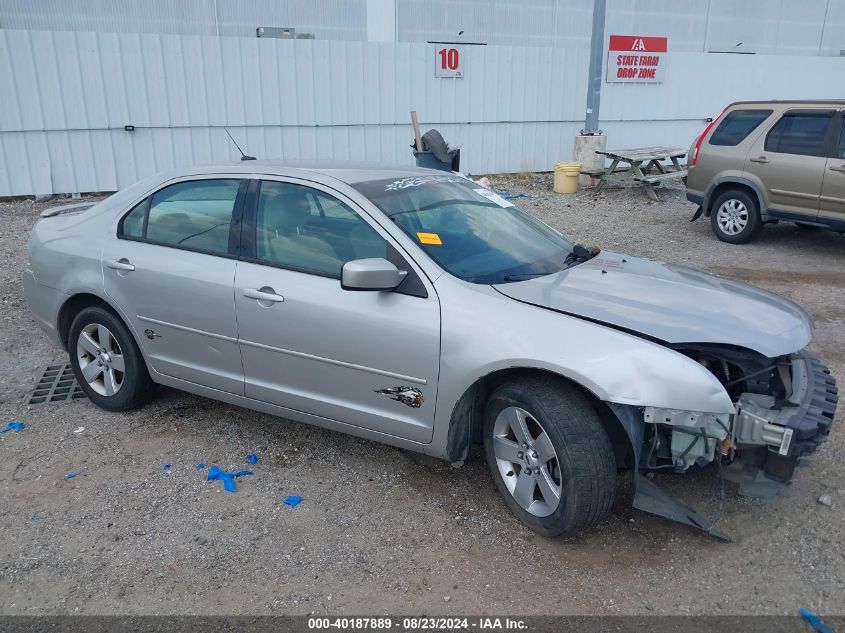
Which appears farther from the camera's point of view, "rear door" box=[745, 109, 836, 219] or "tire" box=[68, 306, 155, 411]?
"rear door" box=[745, 109, 836, 219]

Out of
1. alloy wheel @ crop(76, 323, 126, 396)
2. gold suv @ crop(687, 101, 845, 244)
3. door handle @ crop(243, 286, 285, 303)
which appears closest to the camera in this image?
door handle @ crop(243, 286, 285, 303)

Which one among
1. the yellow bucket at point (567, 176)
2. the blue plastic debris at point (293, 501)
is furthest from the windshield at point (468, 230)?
the yellow bucket at point (567, 176)

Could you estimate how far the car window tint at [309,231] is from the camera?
144 inches

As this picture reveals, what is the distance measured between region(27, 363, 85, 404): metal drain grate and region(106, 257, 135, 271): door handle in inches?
44.8

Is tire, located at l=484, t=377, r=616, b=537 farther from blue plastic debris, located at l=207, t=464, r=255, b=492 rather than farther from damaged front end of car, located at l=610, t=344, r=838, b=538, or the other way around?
blue plastic debris, located at l=207, t=464, r=255, b=492

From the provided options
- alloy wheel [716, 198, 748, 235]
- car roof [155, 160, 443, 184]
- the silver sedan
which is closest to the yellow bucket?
alloy wheel [716, 198, 748, 235]

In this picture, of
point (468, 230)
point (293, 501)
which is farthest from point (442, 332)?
point (293, 501)

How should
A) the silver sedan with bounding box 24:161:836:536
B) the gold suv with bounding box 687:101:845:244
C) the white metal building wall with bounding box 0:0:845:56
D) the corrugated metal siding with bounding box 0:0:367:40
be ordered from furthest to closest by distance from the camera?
the white metal building wall with bounding box 0:0:845:56, the corrugated metal siding with bounding box 0:0:367:40, the gold suv with bounding box 687:101:845:244, the silver sedan with bounding box 24:161:836:536

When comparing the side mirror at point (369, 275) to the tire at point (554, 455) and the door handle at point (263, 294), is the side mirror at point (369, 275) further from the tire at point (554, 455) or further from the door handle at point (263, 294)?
the tire at point (554, 455)

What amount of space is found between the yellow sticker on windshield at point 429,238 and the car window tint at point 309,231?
0.19m

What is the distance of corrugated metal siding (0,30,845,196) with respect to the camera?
453 inches

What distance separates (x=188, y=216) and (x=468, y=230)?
1.72m

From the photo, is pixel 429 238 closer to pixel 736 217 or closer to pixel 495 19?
pixel 736 217

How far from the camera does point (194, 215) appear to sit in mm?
4230
